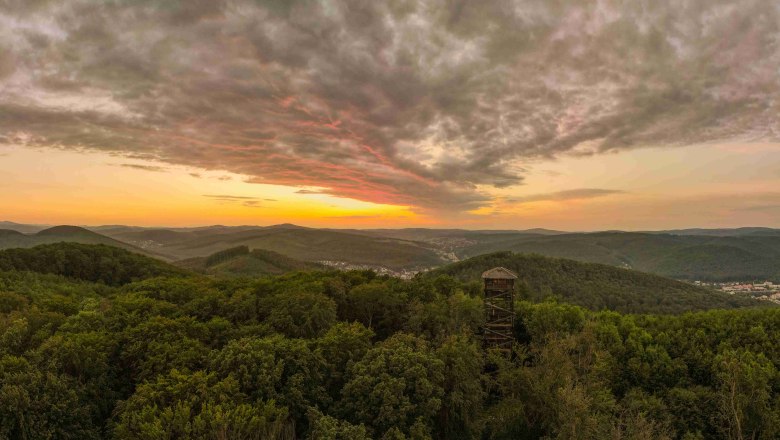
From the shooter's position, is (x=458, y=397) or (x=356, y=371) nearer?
(x=356, y=371)

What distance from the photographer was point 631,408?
112 feet

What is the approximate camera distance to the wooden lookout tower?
46.4m

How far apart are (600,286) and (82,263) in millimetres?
180316

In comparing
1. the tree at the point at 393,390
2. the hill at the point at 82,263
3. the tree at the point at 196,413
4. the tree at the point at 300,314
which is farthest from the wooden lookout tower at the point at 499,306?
the hill at the point at 82,263

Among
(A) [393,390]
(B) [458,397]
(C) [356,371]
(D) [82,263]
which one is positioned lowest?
(B) [458,397]

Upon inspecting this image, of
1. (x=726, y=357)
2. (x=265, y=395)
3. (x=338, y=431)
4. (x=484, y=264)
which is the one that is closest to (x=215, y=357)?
(x=265, y=395)

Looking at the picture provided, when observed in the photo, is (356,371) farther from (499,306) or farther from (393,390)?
(499,306)

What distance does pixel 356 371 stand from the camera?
1179 inches

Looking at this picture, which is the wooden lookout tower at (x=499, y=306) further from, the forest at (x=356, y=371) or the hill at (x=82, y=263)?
the hill at (x=82, y=263)

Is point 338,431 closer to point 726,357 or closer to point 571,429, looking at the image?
point 571,429

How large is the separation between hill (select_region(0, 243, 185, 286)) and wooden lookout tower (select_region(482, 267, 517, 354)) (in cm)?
9202

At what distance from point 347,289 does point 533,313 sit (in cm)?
2676

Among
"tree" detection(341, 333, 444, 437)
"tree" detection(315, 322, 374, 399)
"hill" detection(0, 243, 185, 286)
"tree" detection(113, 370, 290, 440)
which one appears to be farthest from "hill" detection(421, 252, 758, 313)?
"tree" detection(113, 370, 290, 440)

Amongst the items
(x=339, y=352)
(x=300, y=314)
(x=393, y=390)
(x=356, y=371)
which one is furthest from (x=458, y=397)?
(x=300, y=314)
